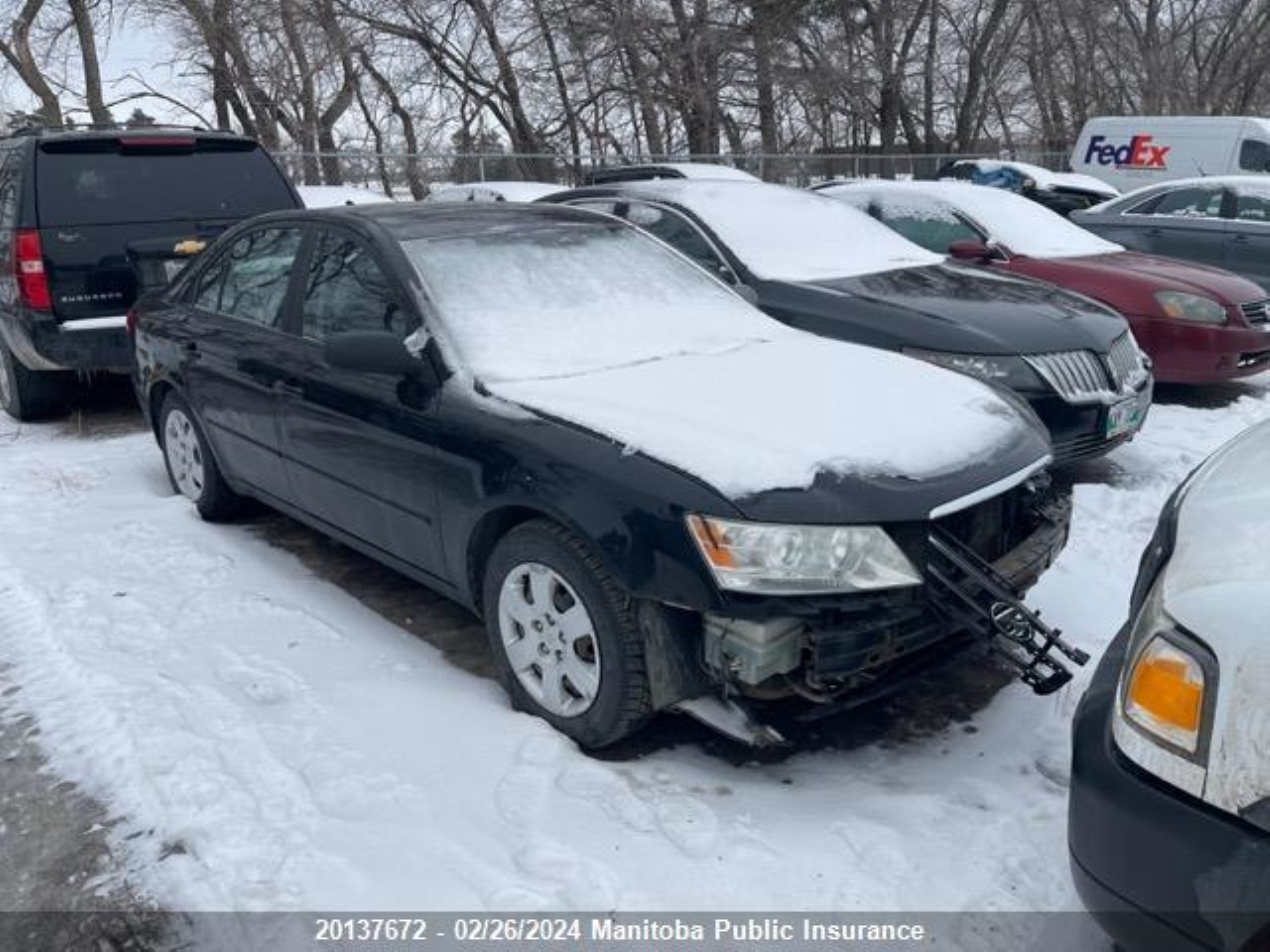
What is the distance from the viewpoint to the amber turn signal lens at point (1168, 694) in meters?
1.78

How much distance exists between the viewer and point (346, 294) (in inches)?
153

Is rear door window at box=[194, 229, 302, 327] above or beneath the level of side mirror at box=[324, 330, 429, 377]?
above

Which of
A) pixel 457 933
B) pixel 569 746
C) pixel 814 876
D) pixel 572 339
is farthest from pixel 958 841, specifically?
pixel 572 339

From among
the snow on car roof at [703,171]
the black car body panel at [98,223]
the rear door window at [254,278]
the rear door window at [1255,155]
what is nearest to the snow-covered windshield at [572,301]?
the rear door window at [254,278]

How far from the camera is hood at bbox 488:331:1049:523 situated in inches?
107

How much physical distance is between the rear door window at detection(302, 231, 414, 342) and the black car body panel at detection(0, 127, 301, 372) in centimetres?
264

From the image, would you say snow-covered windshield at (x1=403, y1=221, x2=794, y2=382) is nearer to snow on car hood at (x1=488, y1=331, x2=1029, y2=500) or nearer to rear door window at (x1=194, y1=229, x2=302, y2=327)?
snow on car hood at (x1=488, y1=331, x2=1029, y2=500)

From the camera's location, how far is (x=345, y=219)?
3977mm

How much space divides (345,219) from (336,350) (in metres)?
0.85

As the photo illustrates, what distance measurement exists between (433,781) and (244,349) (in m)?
2.24

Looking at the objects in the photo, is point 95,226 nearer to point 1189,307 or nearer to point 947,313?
point 947,313

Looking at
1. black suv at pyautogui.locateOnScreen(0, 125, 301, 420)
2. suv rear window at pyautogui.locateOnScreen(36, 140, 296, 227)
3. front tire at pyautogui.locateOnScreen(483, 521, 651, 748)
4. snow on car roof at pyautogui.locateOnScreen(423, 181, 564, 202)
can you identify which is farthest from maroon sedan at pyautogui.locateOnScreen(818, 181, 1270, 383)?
snow on car roof at pyautogui.locateOnScreen(423, 181, 564, 202)

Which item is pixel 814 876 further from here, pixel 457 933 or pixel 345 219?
pixel 345 219

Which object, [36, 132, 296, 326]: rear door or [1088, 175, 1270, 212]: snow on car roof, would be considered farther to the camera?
[1088, 175, 1270, 212]: snow on car roof
